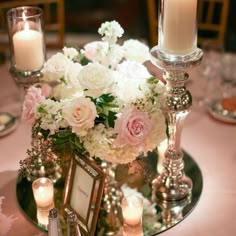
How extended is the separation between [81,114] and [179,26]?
12.7 inches

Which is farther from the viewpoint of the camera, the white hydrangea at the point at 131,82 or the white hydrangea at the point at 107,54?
the white hydrangea at the point at 107,54

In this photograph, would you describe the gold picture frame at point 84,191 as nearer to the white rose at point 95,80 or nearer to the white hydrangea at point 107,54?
the white rose at point 95,80

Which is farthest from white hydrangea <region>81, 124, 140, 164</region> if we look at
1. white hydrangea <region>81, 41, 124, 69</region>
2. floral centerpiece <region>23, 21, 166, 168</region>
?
white hydrangea <region>81, 41, 124, 69</region>

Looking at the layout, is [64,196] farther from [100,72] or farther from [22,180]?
[100,72]

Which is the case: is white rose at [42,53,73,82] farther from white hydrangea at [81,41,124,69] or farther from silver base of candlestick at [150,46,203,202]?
silver base of candlestick at [150,46,203,202]

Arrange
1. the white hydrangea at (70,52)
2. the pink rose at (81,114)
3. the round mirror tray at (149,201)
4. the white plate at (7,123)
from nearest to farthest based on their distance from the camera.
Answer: the pink rose at (81,114) < the round mirror tray at (149,201) < the white hydrangea at (70,52) < the white plate at (7,123)

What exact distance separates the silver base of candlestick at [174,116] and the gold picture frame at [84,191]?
0.24 meters

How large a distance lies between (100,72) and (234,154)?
596mm

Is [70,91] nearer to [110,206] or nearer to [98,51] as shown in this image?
[98,51]

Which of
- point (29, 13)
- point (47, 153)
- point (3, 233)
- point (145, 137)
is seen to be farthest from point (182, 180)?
point (29, 13)

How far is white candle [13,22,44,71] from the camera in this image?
150 cm

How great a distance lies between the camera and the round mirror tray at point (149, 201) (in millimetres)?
1305

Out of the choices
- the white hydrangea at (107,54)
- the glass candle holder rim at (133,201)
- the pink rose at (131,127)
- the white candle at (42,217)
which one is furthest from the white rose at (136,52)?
the white candle at (42,217)

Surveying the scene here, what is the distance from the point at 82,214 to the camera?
1269mm
